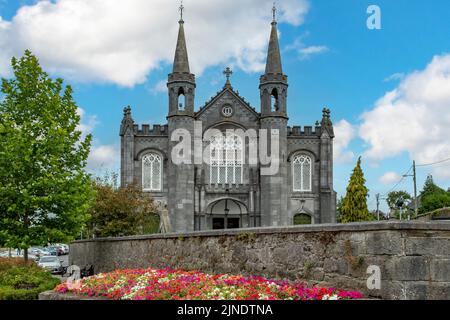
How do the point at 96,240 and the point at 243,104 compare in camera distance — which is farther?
the point at 243,104

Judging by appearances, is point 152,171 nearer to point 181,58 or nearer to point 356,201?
point 181,58

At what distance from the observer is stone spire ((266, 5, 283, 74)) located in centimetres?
4769

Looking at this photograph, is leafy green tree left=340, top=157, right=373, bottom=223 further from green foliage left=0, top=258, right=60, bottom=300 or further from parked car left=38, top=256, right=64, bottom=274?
green foliage left=0, top=258, right=60, bottom=300

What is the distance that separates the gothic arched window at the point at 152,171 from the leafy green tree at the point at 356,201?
14.4m

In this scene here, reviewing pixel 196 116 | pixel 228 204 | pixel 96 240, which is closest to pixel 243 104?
pixel 196 116

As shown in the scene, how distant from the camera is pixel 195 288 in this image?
10984mm

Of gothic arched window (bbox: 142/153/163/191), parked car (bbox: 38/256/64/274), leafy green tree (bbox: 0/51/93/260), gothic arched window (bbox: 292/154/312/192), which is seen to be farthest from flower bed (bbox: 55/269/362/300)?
gothic arched window (bbox: 292/154/312/192)

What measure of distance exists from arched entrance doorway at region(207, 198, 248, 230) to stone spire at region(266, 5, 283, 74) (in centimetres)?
1063

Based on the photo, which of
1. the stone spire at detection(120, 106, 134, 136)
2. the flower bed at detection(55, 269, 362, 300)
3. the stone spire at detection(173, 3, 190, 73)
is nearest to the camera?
the flower bed at detection(55, 269, 362, 300)

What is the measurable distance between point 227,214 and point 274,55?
13.0m

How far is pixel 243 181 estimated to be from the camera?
4762cm

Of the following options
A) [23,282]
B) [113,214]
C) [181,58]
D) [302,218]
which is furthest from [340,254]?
[302,218]
